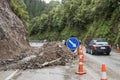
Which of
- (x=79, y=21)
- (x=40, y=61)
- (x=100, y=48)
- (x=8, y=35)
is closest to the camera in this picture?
(x=40, y=61)

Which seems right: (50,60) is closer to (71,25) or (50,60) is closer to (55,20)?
(71,25)

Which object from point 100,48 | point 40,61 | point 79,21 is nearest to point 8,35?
point 40,61

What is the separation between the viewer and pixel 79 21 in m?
76.1

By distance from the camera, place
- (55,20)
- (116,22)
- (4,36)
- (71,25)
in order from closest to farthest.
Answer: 1. (4,36)
2. (116,22)
3. (71,25)
4. (55,20)

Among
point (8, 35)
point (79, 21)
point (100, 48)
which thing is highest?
point (79, 21)

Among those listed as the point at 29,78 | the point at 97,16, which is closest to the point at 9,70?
the point at 29,78

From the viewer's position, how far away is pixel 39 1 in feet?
603

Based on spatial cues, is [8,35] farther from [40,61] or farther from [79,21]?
[79,21]

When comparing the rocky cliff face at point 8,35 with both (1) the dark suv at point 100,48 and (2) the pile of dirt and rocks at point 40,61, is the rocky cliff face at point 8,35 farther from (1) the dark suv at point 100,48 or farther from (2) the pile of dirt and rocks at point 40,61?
(1) the dark suv at point 100,48

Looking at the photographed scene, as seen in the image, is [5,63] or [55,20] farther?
[55,20]

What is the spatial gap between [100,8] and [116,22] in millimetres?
7655

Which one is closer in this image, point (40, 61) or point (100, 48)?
point (40, 61)

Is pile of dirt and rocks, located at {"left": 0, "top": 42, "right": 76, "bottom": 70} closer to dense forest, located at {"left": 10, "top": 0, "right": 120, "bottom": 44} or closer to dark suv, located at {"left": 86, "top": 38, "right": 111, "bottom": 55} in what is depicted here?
dark suv, located at {"left": 86, "top": 38, "right": 111, "bottom": 55}

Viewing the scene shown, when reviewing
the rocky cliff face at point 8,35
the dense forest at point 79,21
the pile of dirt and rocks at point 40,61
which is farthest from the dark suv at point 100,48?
the dense forest at point 79,21
